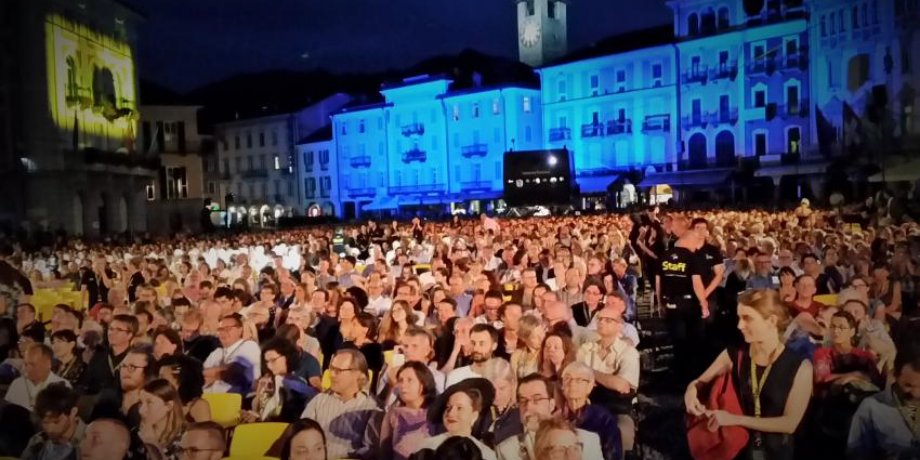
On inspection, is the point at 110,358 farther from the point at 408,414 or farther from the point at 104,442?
the point at 408,414

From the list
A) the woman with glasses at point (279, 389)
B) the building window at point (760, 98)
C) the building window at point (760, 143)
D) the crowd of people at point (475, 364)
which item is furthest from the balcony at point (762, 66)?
the woman with glasses at point (279, 389)

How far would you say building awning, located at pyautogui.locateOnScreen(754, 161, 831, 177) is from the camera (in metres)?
46.4

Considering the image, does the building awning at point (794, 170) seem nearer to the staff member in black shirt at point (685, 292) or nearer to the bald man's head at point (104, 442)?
the staff member in black shirt at point (685, 292)

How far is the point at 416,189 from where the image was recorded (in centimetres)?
6719

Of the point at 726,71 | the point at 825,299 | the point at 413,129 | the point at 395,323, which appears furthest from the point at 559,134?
the point at 395,323

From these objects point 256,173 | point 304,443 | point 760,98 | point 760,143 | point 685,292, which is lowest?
point 304,443

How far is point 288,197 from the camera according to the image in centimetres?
7519

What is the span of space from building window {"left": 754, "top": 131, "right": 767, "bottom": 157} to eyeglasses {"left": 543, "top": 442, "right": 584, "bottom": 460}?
48.7 meters

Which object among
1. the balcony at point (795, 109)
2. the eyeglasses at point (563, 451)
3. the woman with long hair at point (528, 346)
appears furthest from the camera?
the balcony at point (795, 109)

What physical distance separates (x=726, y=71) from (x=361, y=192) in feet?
99.6

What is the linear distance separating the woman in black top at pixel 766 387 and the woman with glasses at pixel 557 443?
2.38ft

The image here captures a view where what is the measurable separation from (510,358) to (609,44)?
54521mm

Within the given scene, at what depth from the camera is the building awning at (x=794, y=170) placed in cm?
4638

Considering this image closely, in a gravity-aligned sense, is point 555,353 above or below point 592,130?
below
